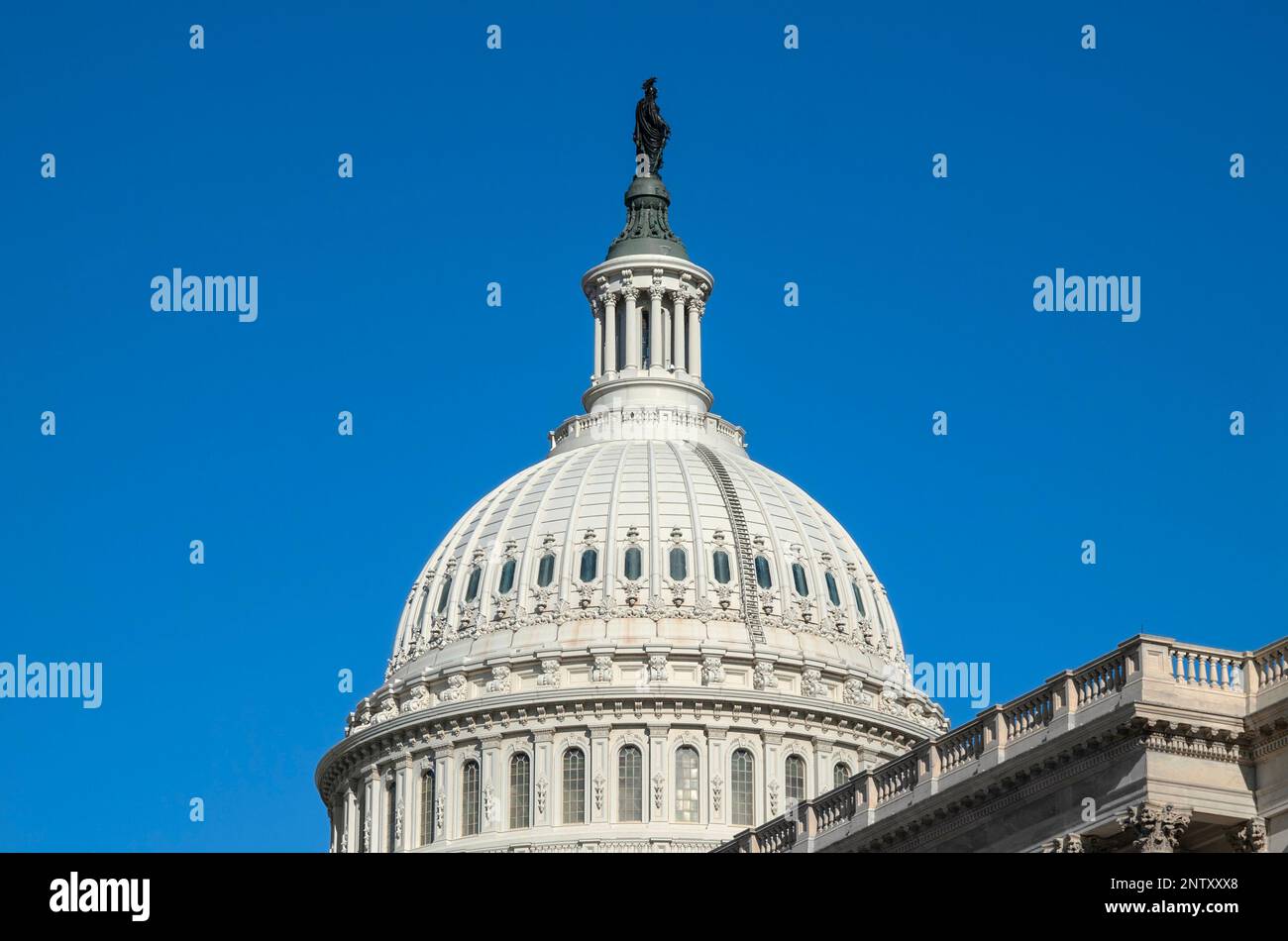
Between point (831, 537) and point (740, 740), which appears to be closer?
point (740, 740)

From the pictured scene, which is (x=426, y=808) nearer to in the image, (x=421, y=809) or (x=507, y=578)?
(x=421, y=809)

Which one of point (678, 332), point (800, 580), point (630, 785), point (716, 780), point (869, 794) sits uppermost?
point (678, 332)

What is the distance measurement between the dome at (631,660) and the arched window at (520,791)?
0.27ft

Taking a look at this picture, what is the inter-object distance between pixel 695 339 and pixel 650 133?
1304 cm

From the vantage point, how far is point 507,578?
134m

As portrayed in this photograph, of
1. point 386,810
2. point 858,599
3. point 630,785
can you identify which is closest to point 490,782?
point 630,785

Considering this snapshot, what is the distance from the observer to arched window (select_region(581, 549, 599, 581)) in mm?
132500

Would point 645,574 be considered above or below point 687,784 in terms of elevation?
above

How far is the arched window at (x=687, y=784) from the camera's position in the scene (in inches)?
4919

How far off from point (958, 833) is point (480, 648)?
62812 millimetres
